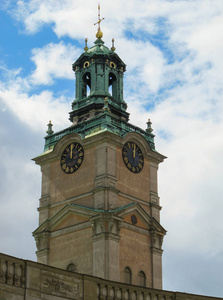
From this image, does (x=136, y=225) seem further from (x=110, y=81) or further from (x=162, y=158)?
(x=110, y=81)

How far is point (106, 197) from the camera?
63.8 meters

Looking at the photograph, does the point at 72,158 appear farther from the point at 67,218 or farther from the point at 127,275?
the point at 127,275

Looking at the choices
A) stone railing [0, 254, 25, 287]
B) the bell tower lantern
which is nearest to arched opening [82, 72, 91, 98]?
the bell tower lantern

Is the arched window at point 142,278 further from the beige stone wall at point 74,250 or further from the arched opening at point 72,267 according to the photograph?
the arched opening at point 72,267

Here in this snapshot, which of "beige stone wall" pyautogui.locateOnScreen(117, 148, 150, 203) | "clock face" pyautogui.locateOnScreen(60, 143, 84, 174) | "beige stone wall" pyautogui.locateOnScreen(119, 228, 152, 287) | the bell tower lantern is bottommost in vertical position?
"beige stone wall" pyautogui.locateOnScreen(119, 228, 152, 287)

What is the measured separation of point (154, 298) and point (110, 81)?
3778cm

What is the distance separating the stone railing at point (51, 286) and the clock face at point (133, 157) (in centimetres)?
2757

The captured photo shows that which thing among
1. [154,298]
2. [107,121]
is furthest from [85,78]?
[154,298]

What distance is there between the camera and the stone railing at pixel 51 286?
34438 mm

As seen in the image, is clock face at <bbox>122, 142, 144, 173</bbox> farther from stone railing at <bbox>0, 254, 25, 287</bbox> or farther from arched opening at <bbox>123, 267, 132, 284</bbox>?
stone railing at <bbox>0, 254, 25, 287</bbox>

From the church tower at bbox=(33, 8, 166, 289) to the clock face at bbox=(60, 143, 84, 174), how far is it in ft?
0.29

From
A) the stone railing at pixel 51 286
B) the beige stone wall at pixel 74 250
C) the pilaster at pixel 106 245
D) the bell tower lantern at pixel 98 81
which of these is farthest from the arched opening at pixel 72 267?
the stone railing at pixel 51 286

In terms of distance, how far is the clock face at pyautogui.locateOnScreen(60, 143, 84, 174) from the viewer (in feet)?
222

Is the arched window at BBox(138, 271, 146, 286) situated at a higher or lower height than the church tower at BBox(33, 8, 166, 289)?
lower
